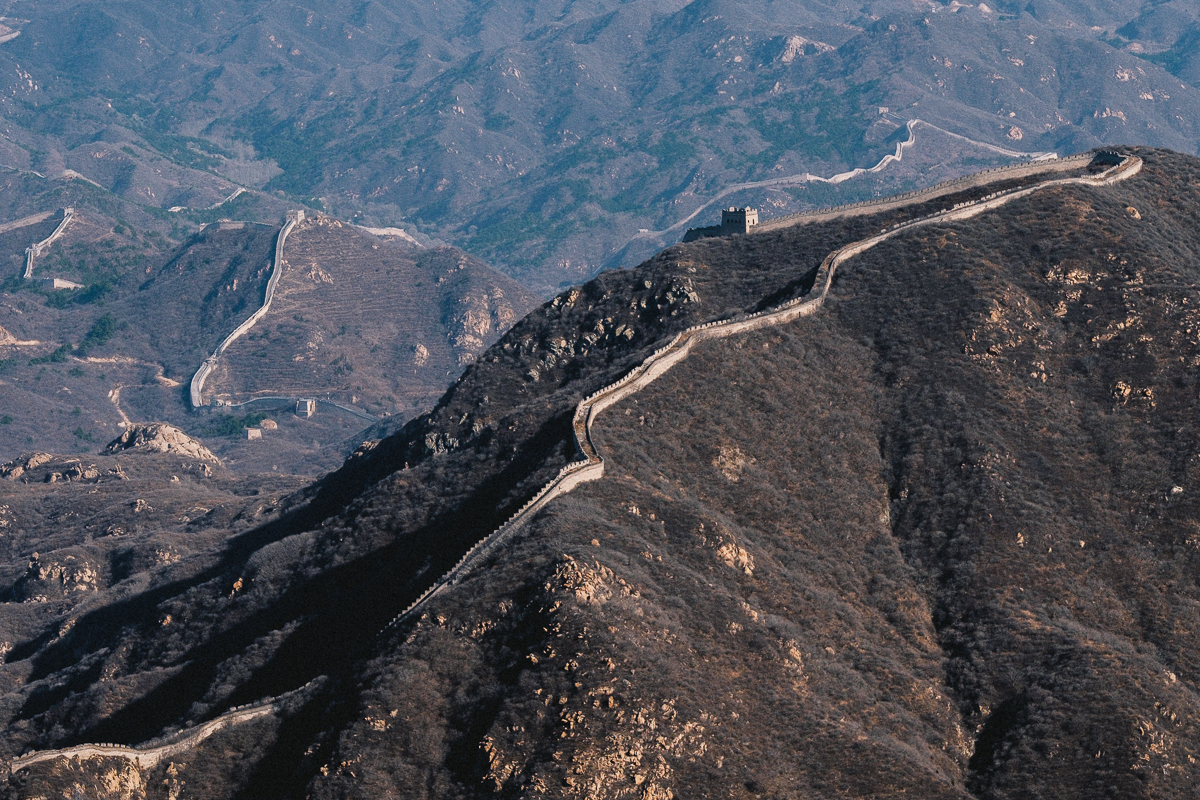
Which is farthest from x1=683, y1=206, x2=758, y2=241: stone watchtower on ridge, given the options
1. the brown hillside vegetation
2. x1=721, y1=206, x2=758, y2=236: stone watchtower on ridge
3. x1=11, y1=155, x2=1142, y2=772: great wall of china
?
x1=11, y1=155, x2=1142, y2=772: great wall of china

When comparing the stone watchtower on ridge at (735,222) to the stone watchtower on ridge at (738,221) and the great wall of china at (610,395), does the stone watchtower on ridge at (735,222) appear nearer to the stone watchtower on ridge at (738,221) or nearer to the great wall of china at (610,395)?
the stone watchtower on ridge at (738,221)

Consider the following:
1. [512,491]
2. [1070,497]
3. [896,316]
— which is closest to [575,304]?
[896,316]

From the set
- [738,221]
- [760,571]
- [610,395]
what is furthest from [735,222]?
[760,571]

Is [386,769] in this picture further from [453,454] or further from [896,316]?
[896,316]

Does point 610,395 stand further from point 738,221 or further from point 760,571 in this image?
point 738,221

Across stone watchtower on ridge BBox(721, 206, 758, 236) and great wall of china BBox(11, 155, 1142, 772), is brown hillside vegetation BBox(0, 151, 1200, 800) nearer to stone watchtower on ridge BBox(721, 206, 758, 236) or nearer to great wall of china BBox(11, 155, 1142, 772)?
great wall of china BBox(11, 155, 1142, 772)

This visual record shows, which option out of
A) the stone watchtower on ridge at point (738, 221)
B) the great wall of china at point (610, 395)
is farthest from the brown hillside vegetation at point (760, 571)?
the stone watchtower on ridge at point (738, 221)
